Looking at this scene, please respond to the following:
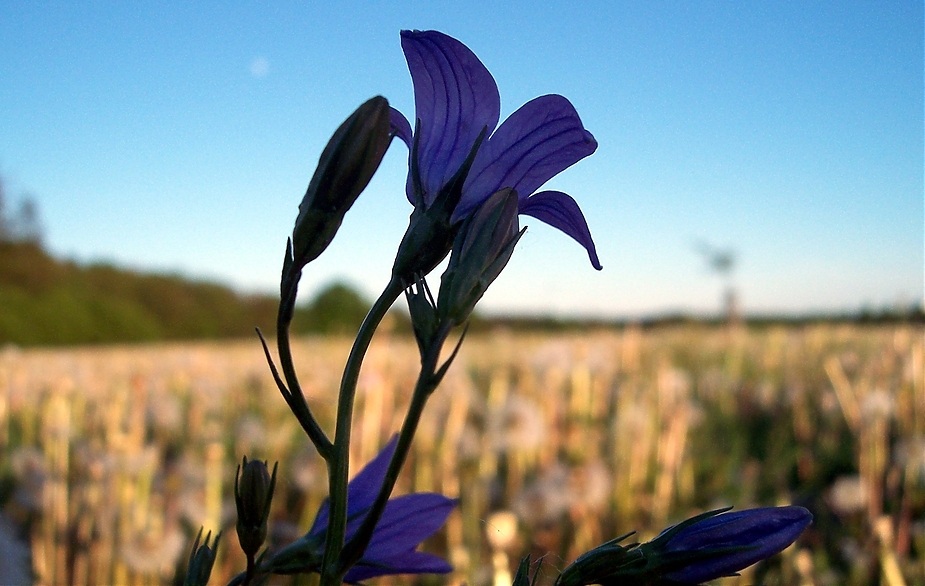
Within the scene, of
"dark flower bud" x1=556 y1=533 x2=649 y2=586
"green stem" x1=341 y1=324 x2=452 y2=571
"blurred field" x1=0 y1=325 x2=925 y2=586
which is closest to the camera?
"green stem" x1=341 y1=324 x2=452 y2=571

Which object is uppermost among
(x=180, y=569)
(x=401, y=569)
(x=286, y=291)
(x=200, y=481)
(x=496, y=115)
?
(x=496, y=115)

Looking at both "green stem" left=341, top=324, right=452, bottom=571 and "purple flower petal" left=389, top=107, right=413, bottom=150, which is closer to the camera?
"green stem" left=341, top=324, right=452, bottom=571

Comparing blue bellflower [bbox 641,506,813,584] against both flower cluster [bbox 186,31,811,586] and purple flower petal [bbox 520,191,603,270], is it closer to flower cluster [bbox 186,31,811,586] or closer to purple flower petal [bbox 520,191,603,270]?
flower cluster [bbox 186,31,811,586]

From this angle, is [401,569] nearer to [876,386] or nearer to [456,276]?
[456,276]

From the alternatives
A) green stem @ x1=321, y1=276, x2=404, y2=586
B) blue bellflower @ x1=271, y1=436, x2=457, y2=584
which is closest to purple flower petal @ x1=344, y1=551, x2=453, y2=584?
blue bellflower @ x1=271, y1=436, x2=457, y2=584

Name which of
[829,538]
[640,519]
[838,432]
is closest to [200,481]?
[640,519]

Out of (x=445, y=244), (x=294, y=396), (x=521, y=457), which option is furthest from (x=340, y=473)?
(x=521, y=457)

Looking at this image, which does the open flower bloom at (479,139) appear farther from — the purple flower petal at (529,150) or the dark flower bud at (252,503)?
the dark flower bud at (252,503)

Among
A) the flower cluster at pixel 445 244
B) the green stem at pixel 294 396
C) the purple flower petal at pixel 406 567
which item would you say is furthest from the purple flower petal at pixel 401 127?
Result: the purple flower petal at pixel 406 567
